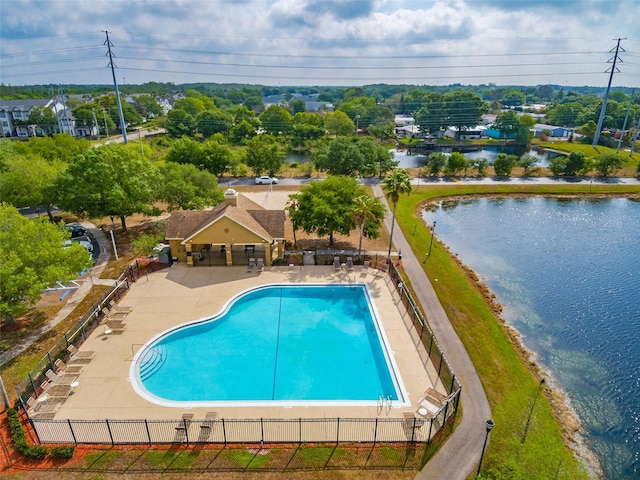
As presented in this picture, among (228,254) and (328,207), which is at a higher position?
(328,207)

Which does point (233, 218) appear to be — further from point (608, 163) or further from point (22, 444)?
point (608, 163)

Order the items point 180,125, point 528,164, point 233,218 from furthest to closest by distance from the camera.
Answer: point 180,125, point 528,164, point 233,218

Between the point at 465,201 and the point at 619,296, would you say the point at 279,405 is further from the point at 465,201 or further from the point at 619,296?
the point at 465,201

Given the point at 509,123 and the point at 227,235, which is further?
the point at 509,123

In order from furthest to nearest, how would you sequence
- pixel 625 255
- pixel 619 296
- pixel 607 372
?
1. pixel 625 255
2. pixel 619 296
3. pixel 607 372

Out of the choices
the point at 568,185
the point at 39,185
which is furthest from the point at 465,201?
the point at 39,185

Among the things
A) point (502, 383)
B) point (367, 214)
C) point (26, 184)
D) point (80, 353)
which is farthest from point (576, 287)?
point (26, 184)
